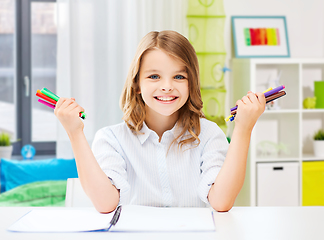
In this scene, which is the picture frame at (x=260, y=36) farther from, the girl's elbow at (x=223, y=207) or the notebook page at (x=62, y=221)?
the notebook page at (x=62, y=221)

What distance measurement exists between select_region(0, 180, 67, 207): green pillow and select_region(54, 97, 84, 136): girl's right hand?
131 cm

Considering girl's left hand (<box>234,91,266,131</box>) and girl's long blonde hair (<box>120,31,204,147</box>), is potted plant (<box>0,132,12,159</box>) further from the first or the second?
girl's left hand (<box>234,91,266,131</box>)

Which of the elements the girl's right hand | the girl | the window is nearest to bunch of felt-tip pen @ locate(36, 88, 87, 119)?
the girl's right hand

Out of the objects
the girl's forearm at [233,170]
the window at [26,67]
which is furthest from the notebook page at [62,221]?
the window at [26,67]

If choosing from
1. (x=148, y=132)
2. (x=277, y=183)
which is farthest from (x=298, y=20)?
(x=148, y=132)

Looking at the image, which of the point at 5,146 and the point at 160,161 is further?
the point at 5,146

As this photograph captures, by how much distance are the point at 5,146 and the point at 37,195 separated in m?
0.66

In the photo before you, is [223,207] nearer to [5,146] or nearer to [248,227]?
[248,227]

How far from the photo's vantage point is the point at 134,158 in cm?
112

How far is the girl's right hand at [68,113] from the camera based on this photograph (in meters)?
0.82

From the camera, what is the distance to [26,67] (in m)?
2.75

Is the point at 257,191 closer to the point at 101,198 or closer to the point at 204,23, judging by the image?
the point at 204,23

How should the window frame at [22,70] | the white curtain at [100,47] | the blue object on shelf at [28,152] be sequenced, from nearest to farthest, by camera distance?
1. the white curtain at [100,47]
2. the blue object on shelf at [28,152]
3. the window frame at [22,70]

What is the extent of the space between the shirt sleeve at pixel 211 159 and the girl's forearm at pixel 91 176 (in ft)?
0.81
